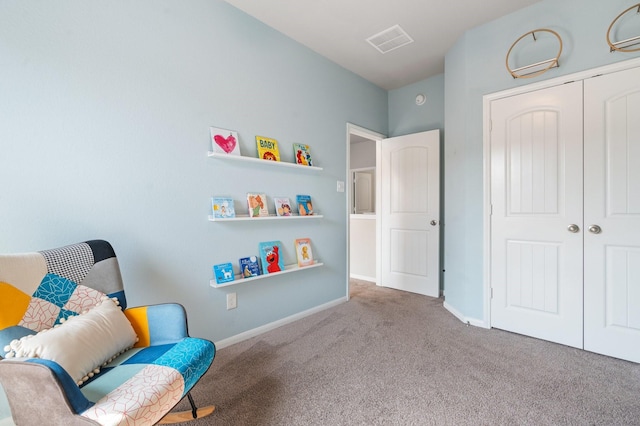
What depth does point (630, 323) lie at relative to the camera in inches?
77.7

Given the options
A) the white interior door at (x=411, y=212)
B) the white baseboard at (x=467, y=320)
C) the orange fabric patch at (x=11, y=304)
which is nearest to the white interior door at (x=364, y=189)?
the white interior door at (x=411, y=212)

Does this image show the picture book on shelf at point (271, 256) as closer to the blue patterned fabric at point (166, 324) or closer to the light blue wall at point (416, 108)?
the blue patterned fabric at point (166, 324)

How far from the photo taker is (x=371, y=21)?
2461 mm

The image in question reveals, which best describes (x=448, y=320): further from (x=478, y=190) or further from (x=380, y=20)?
(x=380, y=20)

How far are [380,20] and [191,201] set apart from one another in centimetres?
216

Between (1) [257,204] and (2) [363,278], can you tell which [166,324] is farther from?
(2) [363,278]

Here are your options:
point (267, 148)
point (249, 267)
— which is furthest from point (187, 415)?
point (267, 148)

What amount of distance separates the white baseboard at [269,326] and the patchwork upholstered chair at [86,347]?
75cm

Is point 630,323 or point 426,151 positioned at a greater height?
point 426,151

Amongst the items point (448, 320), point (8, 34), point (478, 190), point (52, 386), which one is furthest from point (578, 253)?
point (8, 34)

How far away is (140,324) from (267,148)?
1.60 metres

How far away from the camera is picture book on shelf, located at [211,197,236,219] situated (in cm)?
213

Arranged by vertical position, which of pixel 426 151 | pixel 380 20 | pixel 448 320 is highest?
pixel 380 20

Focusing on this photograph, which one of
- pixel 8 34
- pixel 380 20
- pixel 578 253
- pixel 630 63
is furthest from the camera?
pixel 380 20
